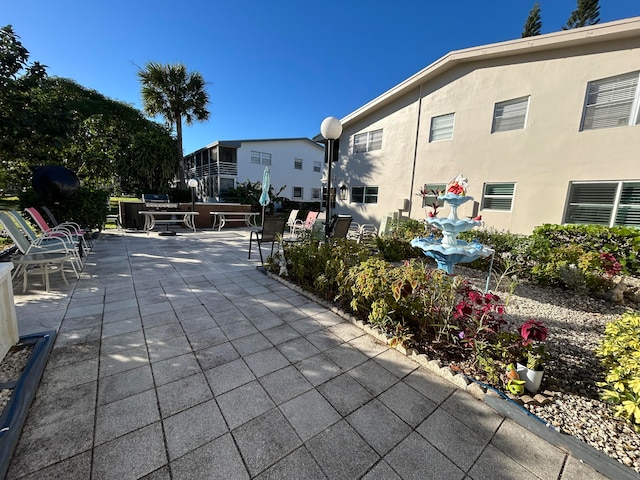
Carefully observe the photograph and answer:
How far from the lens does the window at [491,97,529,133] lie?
732 cm

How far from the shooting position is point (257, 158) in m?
21.5

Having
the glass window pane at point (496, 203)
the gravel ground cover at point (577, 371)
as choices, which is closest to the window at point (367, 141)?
the glass window pane at point (496, 203)

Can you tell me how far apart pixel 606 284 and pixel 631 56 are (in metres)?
5.66

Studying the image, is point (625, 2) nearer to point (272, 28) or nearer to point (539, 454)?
point (272, 28)

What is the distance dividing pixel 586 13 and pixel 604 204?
890 inches

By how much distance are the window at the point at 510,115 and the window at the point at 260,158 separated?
17601mm

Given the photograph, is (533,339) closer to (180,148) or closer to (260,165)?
(180,148)

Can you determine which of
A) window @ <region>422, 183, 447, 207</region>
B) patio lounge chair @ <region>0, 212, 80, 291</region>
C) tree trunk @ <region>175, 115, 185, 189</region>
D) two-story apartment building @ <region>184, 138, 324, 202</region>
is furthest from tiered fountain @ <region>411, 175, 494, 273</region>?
two-story apartment building @ <region>184, 138, 324, 202</region>

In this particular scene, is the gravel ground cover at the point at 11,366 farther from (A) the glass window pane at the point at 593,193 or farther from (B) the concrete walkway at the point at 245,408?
(A) the glass window pane at the point at 593,193

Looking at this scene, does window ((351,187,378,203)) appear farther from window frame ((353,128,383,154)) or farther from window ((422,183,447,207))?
window ((422,183,447,207))

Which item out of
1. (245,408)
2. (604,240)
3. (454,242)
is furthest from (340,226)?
(604,240)

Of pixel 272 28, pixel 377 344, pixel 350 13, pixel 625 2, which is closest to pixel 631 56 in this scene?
pixel 625 2

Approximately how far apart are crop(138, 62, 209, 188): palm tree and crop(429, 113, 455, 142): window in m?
13.2

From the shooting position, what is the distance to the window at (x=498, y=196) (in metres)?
7.65
